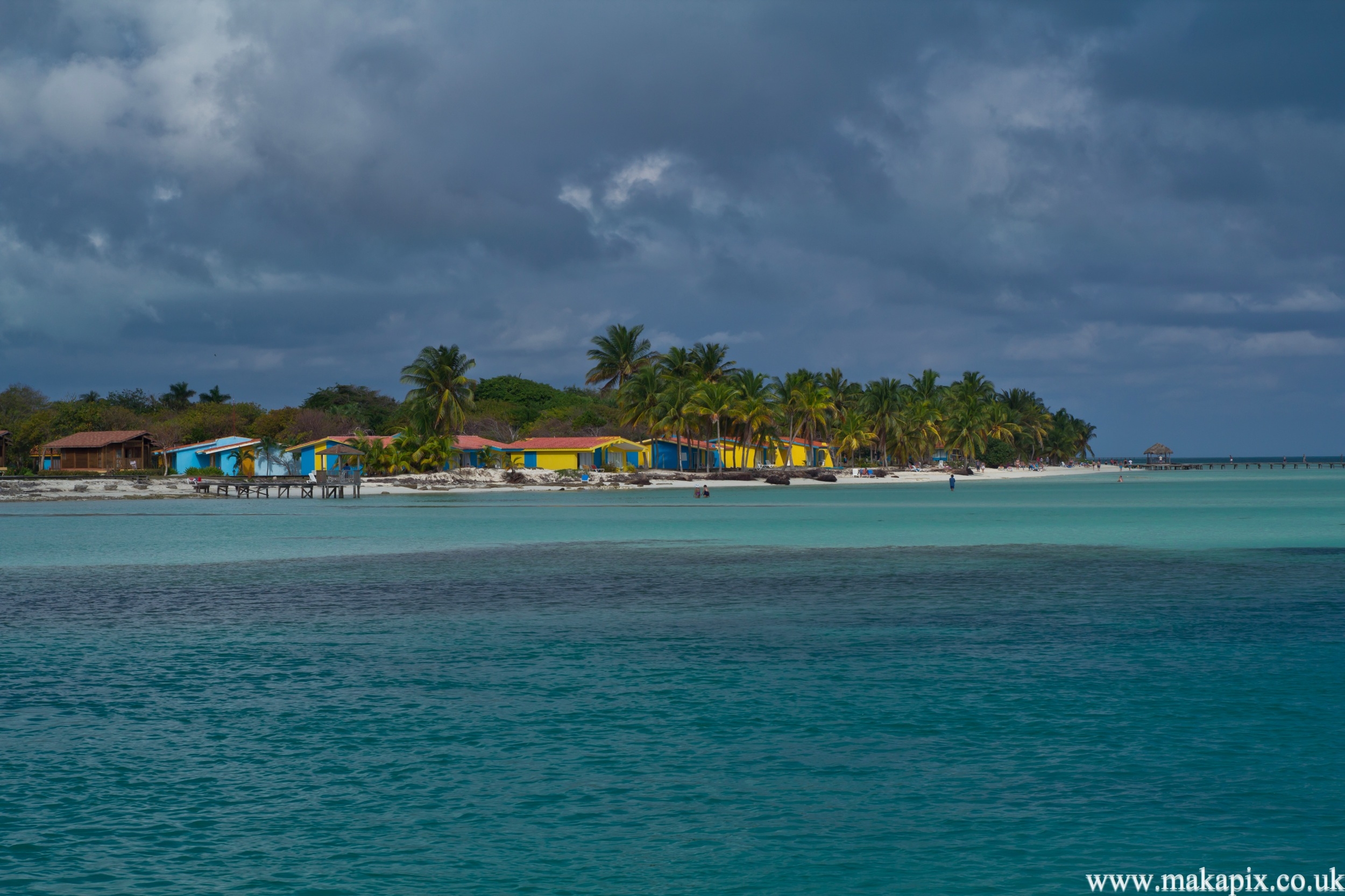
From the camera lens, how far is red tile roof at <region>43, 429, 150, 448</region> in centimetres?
8781

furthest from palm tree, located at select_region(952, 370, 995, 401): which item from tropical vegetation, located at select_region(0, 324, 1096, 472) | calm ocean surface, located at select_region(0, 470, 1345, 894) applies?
calm ocean surface, located at select_region(0, 470, 1345, 894)

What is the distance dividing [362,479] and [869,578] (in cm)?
6207

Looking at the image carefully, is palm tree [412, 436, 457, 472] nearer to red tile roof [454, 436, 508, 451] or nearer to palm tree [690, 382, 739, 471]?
red tile roof [454, 436, 508, 451]

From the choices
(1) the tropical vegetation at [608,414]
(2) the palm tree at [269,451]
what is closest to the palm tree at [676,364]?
(1) the tropical vegetation at [608,414]

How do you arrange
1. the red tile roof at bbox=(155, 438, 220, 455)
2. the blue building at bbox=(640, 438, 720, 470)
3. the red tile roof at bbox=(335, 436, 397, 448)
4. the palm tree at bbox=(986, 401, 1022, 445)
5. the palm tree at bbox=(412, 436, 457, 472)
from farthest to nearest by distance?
the palm tree at bbox=(986, 401, 1022, 445) → the blue building at bbox=(640, 438, 720, 470) → the red tile roof at bbox=(155, 438, 220, 455) → the red tile roof at bbox=(335, 436, 397, 448) → the palm tree at bbox=(412, 436, 457, 472)

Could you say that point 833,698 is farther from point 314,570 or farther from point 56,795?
point 314,570

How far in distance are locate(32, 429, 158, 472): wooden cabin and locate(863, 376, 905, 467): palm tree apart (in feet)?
222

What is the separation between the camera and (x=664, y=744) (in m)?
9.20

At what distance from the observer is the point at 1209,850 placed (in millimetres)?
6793

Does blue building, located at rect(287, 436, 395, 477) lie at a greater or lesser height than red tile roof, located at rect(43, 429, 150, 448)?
lesser

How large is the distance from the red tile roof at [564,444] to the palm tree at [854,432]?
1036 inches

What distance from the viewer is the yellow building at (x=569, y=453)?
307 ft

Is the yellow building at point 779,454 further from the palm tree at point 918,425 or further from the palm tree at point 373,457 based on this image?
the palm tree at point 373,457

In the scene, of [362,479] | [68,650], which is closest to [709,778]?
[68,650]
